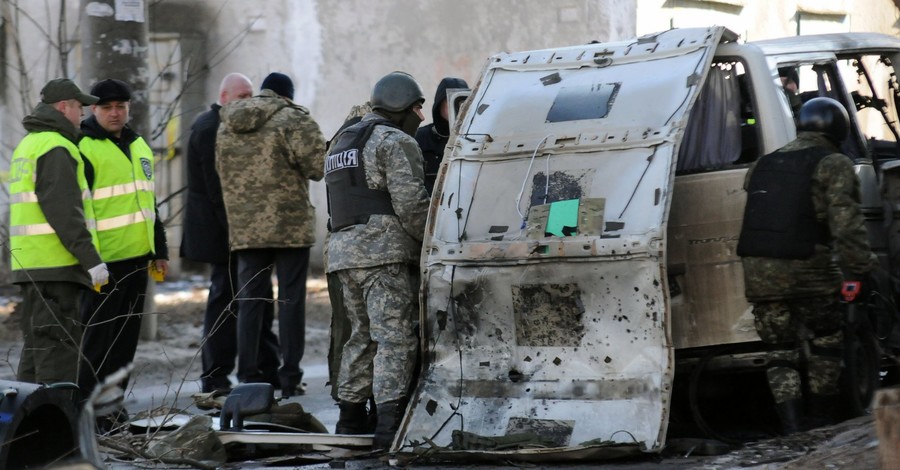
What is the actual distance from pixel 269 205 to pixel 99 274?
1.72m

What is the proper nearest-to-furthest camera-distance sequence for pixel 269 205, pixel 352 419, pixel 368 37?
pixel 352 419
pixel 269 205
pixel 368 37

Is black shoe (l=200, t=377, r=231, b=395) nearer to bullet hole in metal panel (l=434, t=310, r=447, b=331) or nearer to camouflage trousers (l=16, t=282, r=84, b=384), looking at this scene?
camouflage trousers (l=16, t=282, r=84, b=384)

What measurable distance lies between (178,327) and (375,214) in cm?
525

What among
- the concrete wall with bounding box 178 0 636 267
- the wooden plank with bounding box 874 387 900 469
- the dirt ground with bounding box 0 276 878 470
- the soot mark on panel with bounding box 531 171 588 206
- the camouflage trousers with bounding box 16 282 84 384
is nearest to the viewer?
the wooden plank with bounding box 874 387 900 469

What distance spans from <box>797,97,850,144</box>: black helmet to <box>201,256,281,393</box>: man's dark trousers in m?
3.96

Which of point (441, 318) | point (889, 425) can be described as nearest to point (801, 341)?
point (441, 318)

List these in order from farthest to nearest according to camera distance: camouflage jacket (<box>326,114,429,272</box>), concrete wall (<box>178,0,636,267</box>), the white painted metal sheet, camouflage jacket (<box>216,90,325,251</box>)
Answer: concrete wall (<box>178,0,636,267</box>) < camouflage jacket (<box>216,90,325,251</box>) < camouflage jacket (<box>326,114,429,272</box>) < the white painted metal sheet

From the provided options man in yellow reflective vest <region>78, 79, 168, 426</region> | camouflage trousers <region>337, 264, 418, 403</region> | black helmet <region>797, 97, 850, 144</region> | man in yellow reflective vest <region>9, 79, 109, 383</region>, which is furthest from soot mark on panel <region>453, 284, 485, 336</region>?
man in yellow reflective vest <region>78, 79, 168, 426</region>

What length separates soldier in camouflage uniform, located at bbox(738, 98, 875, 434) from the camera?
6.61 m

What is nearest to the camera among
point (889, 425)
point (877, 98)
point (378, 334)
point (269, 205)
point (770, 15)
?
point (889, 425)

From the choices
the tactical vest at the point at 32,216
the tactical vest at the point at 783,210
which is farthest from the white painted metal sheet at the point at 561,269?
the tactical vest at the point at 32,216

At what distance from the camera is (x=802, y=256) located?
22.0ft

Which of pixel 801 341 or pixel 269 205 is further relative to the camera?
pixel 269 205

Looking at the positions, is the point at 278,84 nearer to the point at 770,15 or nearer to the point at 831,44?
the point at 831,44
